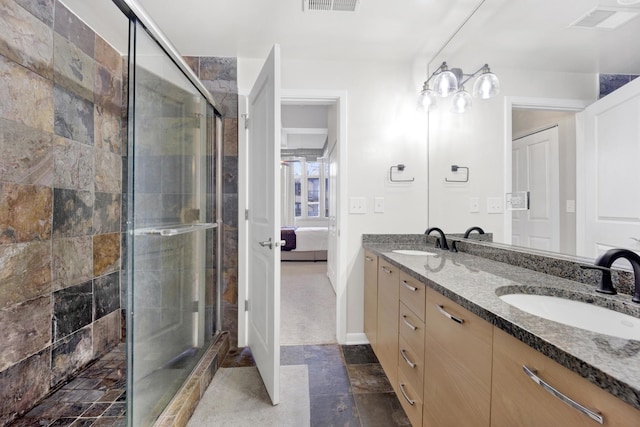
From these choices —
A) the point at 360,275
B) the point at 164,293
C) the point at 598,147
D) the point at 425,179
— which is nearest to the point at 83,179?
the point at 164,293

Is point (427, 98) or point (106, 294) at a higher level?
point (427, 98)

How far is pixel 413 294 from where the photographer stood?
4.11 feet

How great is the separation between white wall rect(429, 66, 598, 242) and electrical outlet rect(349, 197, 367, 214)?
0.56 metres

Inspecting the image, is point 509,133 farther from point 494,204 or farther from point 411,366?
point 411,366

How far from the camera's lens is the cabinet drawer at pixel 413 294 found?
117 centimetres

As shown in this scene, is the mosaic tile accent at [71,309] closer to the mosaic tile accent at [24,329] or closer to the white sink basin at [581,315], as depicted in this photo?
the mosaic tile accent at [24,329]

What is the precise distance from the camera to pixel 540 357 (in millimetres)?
586

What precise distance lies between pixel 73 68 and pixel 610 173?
2694mm

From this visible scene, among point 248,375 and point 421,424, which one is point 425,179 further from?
point 248,375

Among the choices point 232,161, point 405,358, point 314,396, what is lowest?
point 314,396

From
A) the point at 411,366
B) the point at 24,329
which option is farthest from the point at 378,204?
the point at 24,329

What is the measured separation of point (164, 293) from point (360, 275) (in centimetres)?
142

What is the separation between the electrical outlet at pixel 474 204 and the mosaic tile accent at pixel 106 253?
250cm

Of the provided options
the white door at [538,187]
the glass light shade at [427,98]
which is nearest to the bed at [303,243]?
the glass light shade at [427,98]
